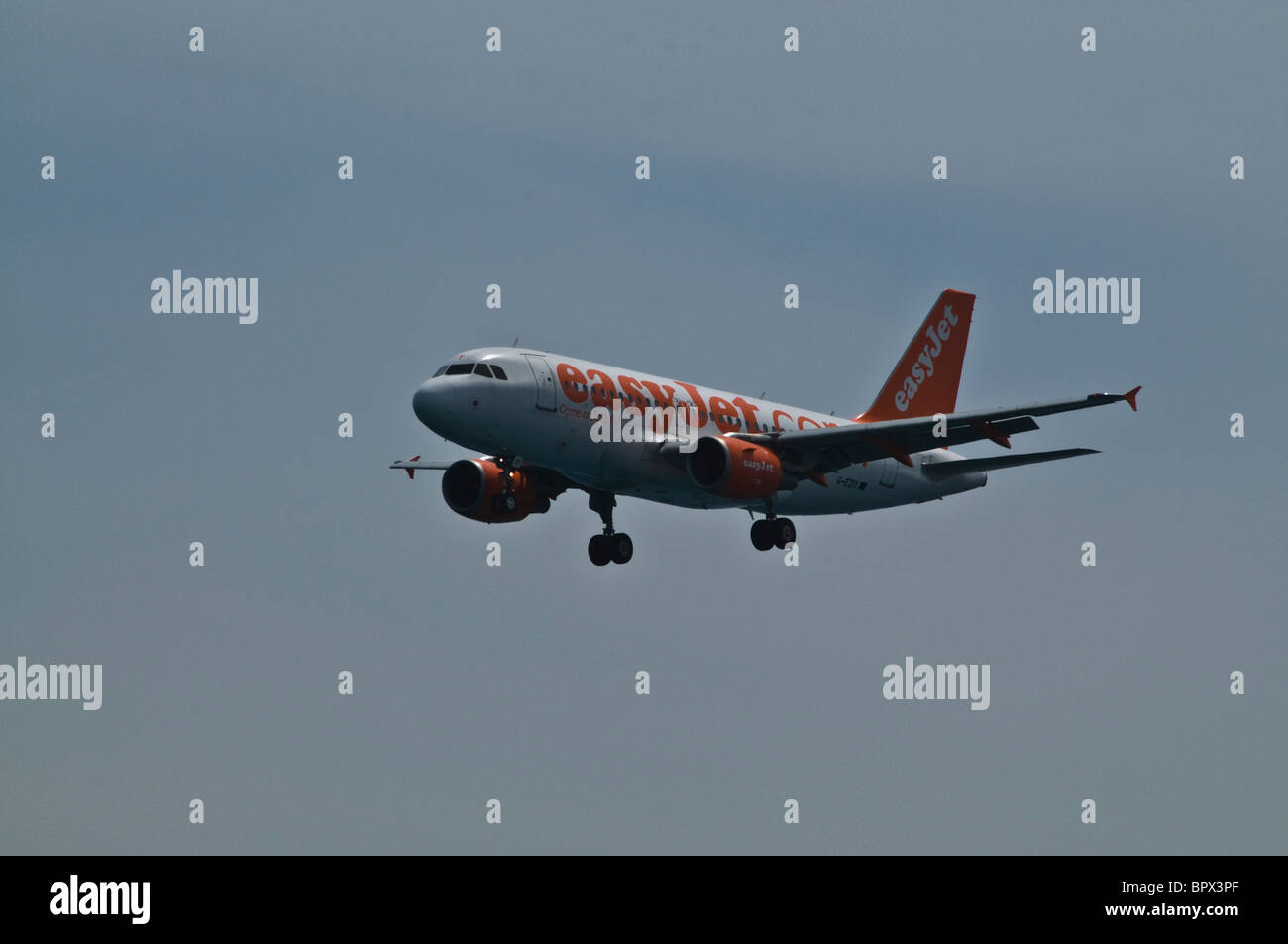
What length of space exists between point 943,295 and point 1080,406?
23.7m

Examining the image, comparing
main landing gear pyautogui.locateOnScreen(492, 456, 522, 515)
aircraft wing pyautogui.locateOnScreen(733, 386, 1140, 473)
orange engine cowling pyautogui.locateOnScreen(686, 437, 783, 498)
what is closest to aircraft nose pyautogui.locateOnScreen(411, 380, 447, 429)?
main landing gear pyautogui.locateOnScreen(492, 456, 522, 515)

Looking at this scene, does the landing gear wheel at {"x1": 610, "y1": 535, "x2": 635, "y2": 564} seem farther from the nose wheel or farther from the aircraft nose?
the aircraft nose

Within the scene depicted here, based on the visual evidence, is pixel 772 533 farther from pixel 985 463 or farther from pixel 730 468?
pixel 985 463

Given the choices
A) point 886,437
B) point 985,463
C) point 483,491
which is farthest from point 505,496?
point 985,463

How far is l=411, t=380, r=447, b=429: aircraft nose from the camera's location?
5559 centimetres

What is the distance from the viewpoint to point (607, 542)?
66250 mm

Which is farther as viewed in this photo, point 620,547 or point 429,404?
point 620,547

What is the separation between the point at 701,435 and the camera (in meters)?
62.4

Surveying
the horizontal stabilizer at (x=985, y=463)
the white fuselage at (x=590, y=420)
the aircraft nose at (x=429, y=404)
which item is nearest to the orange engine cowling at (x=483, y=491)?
the white fuselage at (x=590, y=420)

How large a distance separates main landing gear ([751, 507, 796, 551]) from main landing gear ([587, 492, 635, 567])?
15.6 ft

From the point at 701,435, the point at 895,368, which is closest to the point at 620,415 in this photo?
the point at 701,435

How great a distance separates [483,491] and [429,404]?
8.08m

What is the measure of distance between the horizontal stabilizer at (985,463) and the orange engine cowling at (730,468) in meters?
10.3
